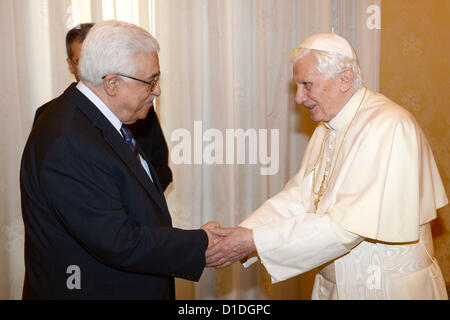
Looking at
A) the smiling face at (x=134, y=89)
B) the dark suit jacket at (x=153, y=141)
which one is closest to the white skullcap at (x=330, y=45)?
the smiling face at (x=134, y=89)

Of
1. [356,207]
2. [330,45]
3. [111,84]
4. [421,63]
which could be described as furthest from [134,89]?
[421,63]

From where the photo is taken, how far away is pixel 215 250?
2295mm

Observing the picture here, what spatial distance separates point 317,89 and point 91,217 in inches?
45.1

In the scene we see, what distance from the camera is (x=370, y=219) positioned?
200 cm

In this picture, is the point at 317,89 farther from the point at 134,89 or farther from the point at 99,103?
the point at 99,103

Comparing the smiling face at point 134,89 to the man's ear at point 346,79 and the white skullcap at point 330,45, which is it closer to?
the white skullcap at point 330,45

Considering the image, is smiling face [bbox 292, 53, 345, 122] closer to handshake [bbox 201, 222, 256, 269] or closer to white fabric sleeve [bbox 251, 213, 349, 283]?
white fabric sleeve [bbox 251, 213, 349, 283]

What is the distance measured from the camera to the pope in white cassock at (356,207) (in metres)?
2.03

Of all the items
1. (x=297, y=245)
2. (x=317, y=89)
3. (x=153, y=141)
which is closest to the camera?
(x=297, y=245)

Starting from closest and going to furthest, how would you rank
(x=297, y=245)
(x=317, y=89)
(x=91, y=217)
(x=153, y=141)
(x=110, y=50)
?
(x=91, y=217) → (x=110, y=50) → (x=297, y=245) → (x=317, y=89) → (x=153, y=141)

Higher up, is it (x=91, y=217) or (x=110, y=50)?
(x=110, y=50)

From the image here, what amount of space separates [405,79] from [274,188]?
1.45 meters

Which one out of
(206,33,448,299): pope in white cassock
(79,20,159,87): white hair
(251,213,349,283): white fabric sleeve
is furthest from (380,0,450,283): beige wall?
(79,20,159,87): white hair

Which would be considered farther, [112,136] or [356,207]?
[356,207]
